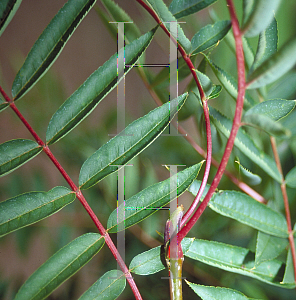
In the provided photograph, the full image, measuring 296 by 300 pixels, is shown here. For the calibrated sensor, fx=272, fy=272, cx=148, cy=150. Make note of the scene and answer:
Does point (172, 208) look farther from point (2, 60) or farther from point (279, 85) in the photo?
point (2, 60)

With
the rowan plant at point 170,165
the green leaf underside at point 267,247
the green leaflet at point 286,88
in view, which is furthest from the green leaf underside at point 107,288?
the green leaflet at point 286,88

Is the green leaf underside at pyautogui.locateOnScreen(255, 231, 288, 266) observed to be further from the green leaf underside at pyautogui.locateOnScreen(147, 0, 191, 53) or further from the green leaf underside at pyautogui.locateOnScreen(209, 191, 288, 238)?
the green leaf underside at pyautogui.locateOnScreen(147, 0, 191, 53)

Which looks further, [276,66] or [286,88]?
[286,88]

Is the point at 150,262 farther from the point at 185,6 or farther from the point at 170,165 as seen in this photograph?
the point at 185,6

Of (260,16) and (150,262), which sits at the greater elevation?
(260,16)

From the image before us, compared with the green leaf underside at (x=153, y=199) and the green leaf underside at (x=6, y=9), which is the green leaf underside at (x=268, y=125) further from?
the green leaf underside at (x=6, y=9)

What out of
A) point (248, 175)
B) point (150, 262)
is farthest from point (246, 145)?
point (150, 262)
